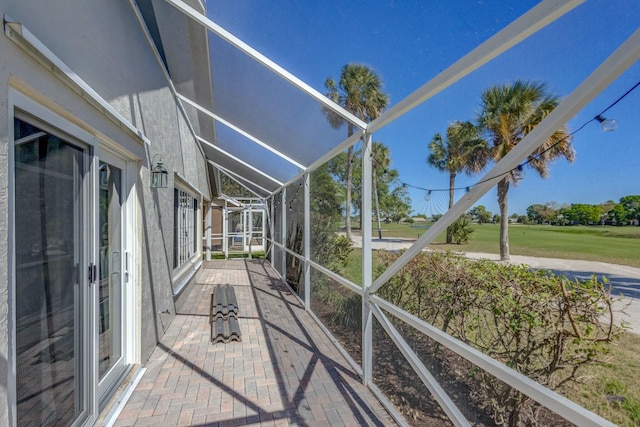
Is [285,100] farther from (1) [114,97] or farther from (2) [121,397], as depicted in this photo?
(2) [121,397]

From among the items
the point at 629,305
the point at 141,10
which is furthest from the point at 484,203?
the point at 141,10

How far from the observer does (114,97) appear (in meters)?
2.60

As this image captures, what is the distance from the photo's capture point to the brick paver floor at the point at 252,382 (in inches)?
103

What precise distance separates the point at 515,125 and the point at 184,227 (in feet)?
20.9

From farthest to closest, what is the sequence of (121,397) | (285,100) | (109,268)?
1. (285,100)
2. (109,268)
3. (121,397)

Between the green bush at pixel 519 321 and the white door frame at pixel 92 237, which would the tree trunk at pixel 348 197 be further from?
the white door frame at pixel 92 237

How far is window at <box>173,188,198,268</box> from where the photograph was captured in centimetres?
579

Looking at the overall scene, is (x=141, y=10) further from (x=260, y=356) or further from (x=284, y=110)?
(x=260, y=356)

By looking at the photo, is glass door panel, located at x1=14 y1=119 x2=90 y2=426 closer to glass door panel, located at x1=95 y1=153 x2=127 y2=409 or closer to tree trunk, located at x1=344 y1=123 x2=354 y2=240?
glass door panel, located at x1=95 y1=153 x2=127 y2=409

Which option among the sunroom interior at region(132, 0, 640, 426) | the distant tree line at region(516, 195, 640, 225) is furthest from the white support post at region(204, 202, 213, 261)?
the distant tree line at region(516, 195, 640, 225)

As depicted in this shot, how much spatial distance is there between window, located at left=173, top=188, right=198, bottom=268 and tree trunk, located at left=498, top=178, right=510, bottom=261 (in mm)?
5128

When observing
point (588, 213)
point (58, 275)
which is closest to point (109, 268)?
point (58, 275)

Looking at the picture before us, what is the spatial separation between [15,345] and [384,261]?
262cm

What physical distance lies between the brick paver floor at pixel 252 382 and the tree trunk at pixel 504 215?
5.66ft
